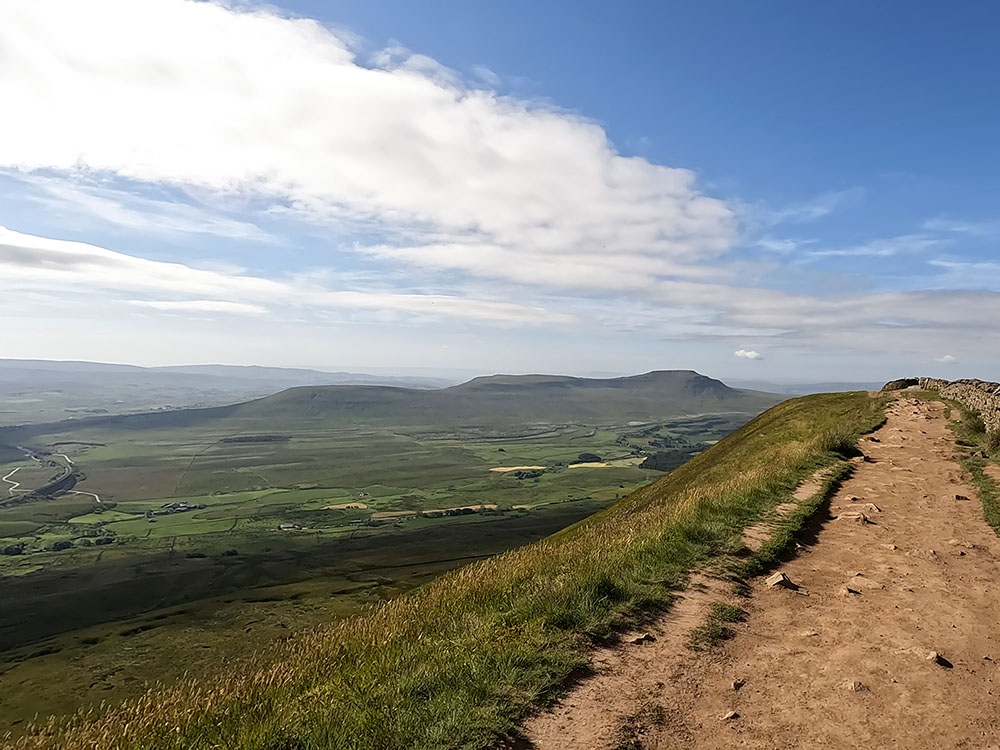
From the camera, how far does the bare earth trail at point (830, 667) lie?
6465 mm

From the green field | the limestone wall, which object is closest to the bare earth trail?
the green field

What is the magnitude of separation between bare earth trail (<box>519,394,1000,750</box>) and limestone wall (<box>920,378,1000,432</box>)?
1768 centimetres

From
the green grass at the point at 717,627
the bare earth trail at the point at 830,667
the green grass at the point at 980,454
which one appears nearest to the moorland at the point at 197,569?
A: the bare earth trail at the point at 830,667

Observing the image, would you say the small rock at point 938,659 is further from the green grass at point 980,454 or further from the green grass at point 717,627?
the green grass at point 980,454

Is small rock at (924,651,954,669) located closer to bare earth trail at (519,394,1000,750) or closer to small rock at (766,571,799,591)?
bare earth trail at (519,394,1000,750)

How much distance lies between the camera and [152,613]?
9538 cm

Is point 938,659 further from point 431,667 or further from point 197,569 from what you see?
point 197,569

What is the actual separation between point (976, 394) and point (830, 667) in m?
39.1

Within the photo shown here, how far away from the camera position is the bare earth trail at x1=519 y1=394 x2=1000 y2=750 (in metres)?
6.46

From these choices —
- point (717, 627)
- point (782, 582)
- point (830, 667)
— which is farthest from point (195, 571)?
point (830, 667)

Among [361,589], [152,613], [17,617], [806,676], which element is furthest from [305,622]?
[806,676]

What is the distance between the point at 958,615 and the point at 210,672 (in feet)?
44.2

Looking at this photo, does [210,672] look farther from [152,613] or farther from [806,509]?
[152,613]

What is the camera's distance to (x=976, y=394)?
118 feet
